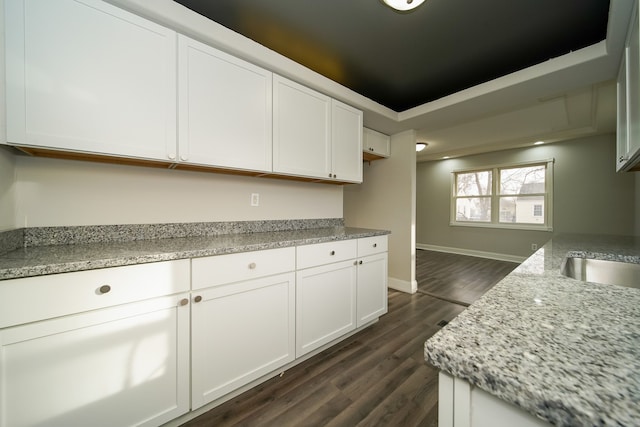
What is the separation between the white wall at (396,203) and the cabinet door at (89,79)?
2714mm

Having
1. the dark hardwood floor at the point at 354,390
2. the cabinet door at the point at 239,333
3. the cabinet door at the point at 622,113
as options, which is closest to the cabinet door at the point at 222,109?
the cabinet door at the point at 239,333

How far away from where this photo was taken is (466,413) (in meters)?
0.39

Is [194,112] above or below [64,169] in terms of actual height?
above

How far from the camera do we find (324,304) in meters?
1.81

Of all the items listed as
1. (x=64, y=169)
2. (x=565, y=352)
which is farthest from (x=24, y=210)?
(x=565, y=352)

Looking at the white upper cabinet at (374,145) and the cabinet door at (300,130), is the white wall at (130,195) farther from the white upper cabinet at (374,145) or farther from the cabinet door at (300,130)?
the white upper cabinet at (374,145)

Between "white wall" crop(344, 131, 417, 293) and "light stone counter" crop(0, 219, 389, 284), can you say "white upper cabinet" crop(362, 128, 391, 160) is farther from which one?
"light stone counter" crop(0, 219, 389, 284)

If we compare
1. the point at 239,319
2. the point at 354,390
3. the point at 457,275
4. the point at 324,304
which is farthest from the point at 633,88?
the point at 457,275

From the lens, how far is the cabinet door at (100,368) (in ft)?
2.84

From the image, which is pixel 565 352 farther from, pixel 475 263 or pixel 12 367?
pixel 475 263

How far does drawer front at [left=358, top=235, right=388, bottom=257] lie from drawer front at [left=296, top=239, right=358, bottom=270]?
3.1 inches

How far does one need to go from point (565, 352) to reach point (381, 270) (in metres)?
1.96

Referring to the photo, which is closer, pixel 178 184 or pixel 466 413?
pixel 466 413

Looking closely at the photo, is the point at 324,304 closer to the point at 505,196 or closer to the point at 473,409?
the point at 473,409
